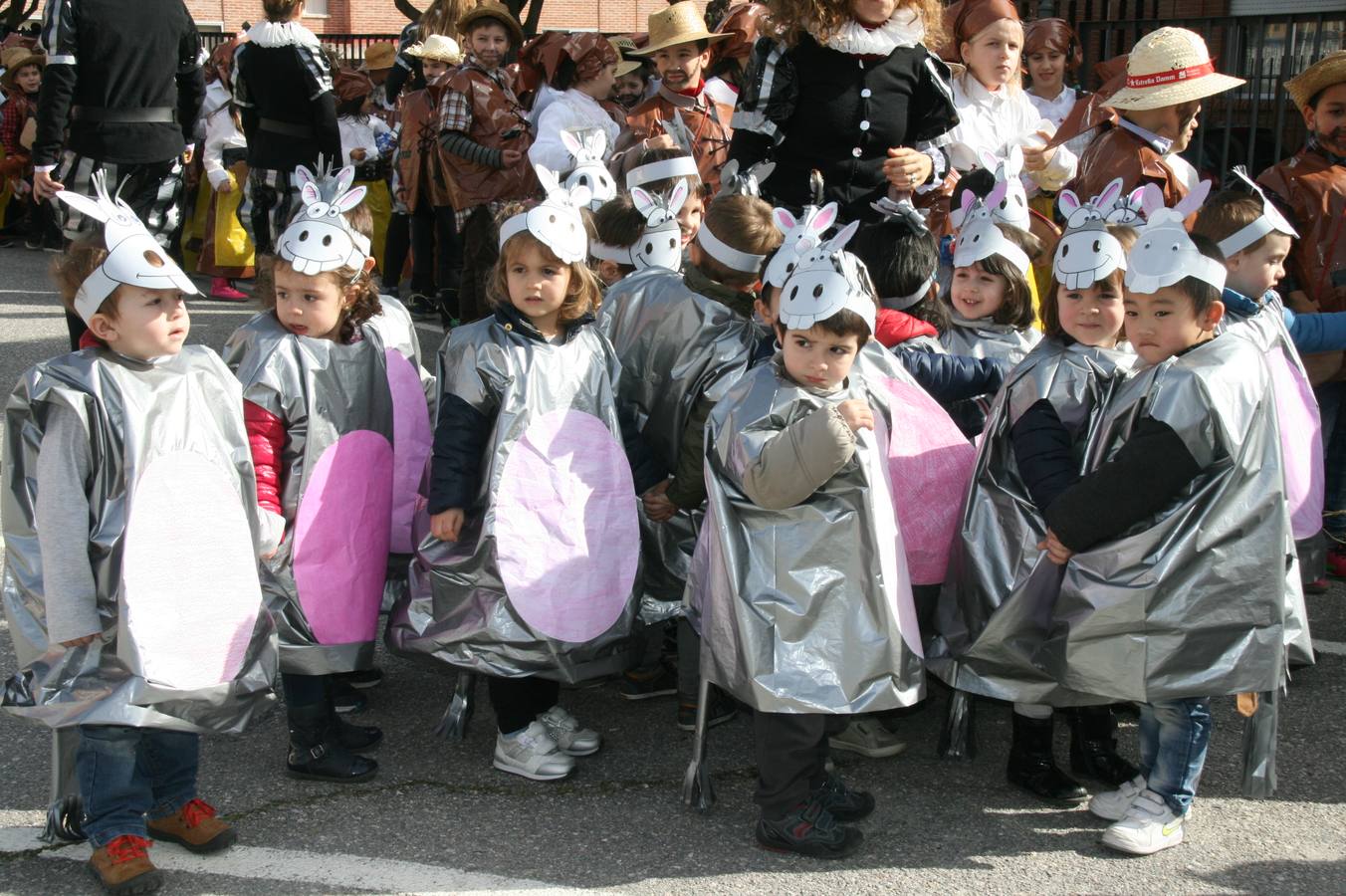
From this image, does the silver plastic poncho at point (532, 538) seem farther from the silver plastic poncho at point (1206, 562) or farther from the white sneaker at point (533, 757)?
the silver plastic poncho at point (1206, 562)

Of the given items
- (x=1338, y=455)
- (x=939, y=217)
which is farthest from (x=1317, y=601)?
(x=939, y=217)

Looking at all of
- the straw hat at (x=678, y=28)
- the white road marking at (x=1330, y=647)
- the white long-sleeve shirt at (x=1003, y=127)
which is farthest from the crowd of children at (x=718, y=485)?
the straw hat at (x=678, y=28)

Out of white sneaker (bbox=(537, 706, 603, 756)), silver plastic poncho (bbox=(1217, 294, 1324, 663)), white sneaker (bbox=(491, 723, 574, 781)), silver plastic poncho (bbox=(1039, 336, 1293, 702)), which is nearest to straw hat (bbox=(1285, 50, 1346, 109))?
silver plastic poncho (bbox=(1217, 294, 1324, 663))

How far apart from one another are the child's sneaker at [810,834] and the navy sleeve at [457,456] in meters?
1.11

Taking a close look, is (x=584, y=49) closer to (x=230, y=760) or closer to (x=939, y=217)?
(x=939, y=217)

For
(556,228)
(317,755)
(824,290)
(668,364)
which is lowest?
(317,755)

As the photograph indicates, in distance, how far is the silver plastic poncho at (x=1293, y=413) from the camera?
433 cm

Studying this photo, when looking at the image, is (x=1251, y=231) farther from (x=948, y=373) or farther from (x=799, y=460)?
(x=799, y=460)

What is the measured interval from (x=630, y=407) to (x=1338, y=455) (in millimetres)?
2942

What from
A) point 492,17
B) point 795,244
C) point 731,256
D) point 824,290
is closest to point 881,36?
point 731,256

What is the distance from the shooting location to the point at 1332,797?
3771 mm

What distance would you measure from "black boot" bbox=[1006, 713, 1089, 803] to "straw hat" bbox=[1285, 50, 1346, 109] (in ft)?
9.89

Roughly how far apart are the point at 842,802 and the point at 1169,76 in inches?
126

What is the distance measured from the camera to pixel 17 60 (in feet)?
41.2
